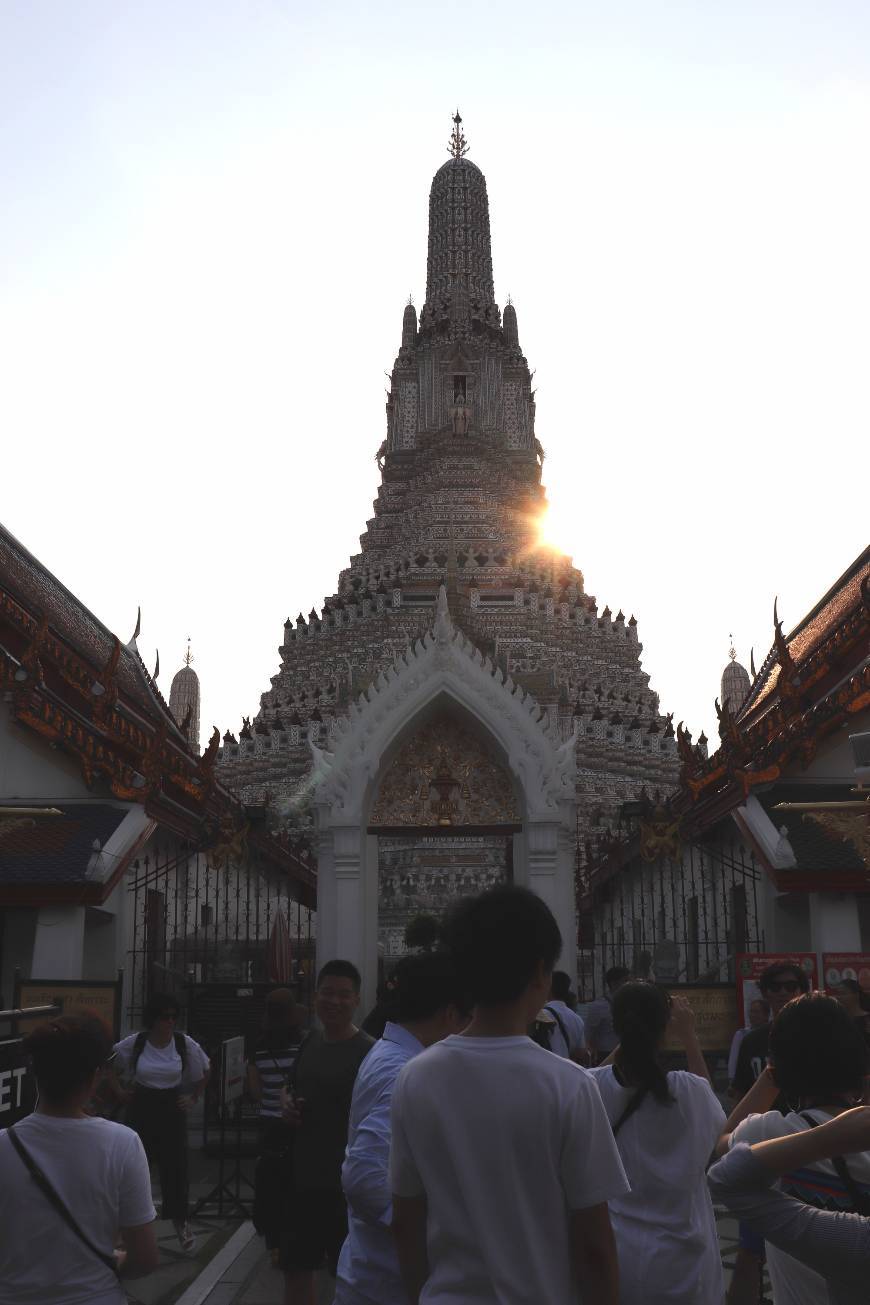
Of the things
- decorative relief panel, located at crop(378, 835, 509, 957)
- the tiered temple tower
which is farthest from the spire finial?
decorative relief panel, located at crop(378, 835, 509, 957)

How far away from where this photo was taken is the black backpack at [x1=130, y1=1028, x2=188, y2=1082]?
8.41 m

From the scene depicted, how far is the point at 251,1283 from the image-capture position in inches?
285

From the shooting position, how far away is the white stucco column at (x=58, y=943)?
43.3 feet

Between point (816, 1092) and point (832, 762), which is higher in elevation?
point (832, 762)

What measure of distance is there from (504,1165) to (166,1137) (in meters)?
6.24

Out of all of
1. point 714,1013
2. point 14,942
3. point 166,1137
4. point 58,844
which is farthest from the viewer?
point 14,942

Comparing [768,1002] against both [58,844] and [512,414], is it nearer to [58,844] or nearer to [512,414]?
[58,844]

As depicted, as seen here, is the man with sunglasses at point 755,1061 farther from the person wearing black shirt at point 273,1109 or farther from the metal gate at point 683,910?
the metal gate at point 683,910

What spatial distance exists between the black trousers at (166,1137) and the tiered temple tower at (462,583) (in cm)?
1809

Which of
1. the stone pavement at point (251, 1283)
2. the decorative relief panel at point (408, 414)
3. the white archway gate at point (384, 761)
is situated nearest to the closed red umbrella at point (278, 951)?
the white archway gate at point (384, 761)

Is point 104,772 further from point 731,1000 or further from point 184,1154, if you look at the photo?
point 731,1000

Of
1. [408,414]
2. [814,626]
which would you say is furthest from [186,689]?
[814,626]

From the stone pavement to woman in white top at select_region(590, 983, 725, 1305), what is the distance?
131 inches

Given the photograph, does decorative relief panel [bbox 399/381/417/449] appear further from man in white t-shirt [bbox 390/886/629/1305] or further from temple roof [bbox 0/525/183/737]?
man in white t-shirt [bbox 390/886/629/1305]
